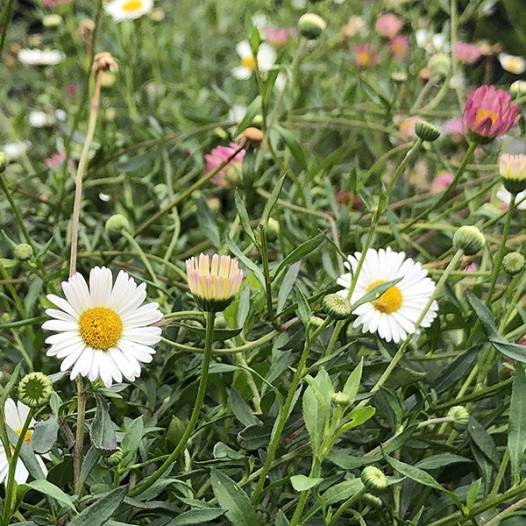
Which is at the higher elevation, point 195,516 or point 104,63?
point 104,63

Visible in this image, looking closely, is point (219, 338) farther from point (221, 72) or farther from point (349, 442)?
point (221, 72)

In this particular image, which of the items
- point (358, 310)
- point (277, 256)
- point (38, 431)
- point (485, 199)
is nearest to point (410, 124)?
point (485, 199)

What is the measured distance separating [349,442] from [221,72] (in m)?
0.82

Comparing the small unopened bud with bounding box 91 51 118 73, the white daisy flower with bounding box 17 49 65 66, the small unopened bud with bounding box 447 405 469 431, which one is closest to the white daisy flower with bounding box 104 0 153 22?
the white daisy flower with bounding box 17 49 65 66

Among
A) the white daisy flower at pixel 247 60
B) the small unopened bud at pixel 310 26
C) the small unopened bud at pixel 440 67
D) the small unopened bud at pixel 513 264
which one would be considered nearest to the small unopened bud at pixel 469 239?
the small unopened bud at pixel 513 264

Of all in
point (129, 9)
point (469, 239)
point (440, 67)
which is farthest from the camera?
point (129, 9)

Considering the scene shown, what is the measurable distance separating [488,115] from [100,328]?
11.9 inches

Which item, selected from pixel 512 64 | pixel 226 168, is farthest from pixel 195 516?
pixel 512 64

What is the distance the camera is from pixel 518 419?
38 centimetres

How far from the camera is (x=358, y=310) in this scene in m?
0.44

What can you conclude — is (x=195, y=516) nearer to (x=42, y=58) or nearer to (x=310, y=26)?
(x=310, y=26)

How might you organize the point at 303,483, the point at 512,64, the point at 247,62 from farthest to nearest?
1. the point at 512,64
2. the point at 247,62
3. the point at 303,483

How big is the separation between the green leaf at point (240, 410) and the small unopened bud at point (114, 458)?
73mm

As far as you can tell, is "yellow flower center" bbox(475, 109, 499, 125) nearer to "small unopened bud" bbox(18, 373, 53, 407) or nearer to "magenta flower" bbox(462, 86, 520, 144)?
"magenta flower" bbox(462, 86, 520, 144)
